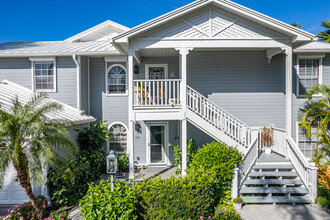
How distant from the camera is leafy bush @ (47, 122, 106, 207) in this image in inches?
251

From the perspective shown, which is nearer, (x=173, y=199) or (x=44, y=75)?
(x=173, y=199)

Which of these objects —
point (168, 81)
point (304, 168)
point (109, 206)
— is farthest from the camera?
point (168, 81)

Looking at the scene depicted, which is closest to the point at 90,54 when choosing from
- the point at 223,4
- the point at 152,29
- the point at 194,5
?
the point at 152,29

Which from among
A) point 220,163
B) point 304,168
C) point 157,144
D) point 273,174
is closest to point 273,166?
point 273,174

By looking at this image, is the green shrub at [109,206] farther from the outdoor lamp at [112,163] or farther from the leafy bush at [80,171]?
the leafy bush at [80,171]

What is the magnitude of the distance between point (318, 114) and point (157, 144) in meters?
6.91

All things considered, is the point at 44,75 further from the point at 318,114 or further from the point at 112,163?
the point at 318,114

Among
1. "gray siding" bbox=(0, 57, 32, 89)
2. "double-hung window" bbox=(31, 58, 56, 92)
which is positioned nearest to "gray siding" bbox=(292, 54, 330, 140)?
"double-hung window" bbox=(31, 58, 56, 92)

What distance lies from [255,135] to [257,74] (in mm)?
3287

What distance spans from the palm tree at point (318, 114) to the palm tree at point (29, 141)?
29.1 feet

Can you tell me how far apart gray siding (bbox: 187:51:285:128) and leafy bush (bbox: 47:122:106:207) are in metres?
4.82

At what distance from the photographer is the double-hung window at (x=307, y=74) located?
32.0 ft

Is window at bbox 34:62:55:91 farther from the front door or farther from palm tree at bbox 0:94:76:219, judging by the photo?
the front door

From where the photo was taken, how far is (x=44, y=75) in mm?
9836
